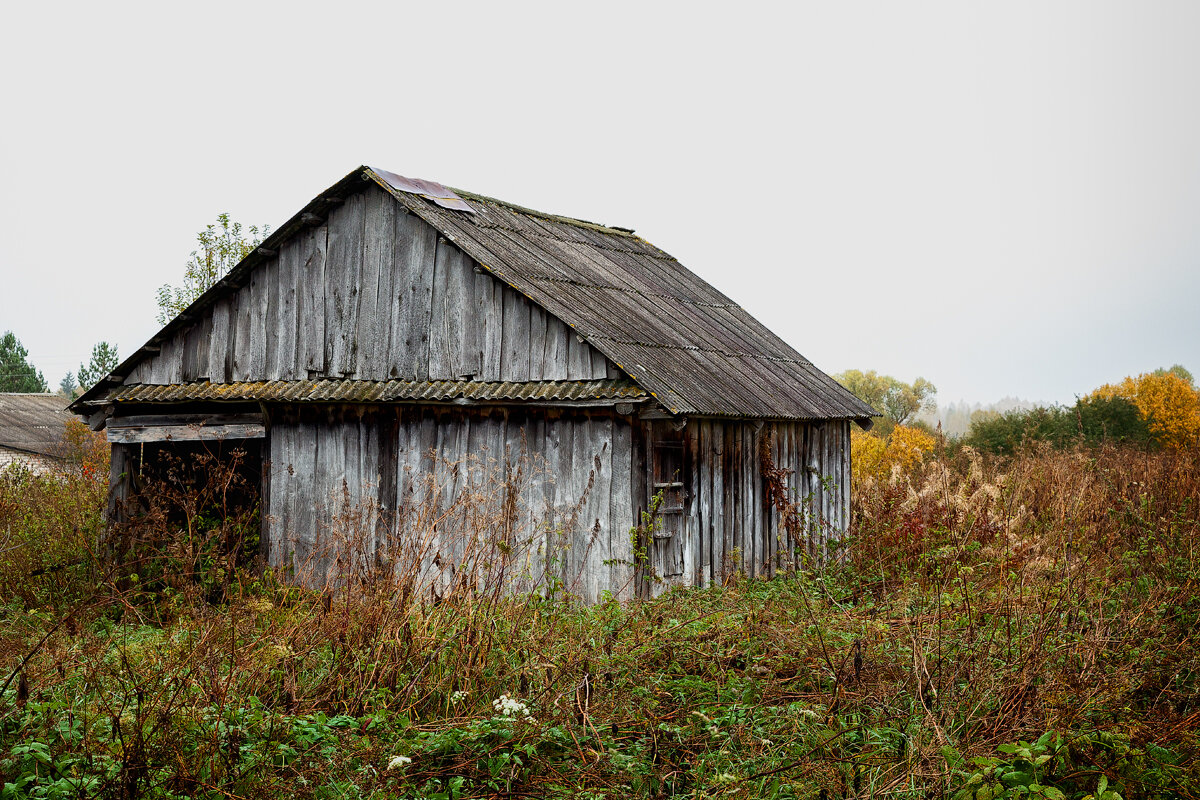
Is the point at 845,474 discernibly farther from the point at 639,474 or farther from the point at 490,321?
the point at 490,321

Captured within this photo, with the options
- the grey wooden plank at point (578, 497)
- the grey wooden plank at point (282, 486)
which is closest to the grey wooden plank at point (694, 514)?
the grey wooden plank at point (578, 497)

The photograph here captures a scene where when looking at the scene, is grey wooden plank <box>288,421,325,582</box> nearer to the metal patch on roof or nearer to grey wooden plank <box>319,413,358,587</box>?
grey wooden plank <box>319,413,358,587</box>

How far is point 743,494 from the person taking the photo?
11.2 metres

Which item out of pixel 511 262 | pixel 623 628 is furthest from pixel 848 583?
pixel 511 262

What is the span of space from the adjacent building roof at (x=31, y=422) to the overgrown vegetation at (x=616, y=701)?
36.5m

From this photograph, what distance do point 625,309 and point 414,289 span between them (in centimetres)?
250

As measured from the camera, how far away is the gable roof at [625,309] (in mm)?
10133

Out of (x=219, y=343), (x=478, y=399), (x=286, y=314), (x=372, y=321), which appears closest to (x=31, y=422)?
(x=219, y=343)

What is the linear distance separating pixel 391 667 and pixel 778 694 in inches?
85.4

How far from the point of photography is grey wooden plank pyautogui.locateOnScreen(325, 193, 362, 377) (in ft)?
37.5

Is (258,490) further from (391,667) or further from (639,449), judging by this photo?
(391,667)

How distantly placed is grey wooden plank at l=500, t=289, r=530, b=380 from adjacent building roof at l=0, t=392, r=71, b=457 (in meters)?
33.0

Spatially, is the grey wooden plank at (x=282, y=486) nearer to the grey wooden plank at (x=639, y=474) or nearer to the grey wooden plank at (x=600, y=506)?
the grey wooden plank at (x=600, y=506)

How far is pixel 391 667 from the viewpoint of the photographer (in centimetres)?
546
